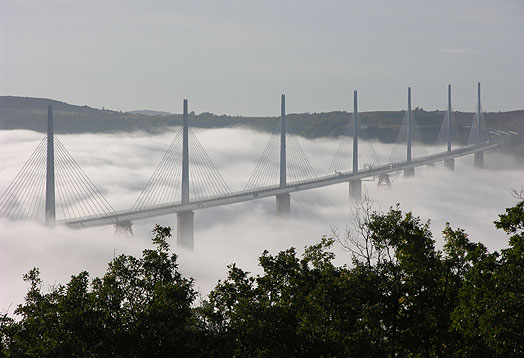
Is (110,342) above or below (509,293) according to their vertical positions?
below

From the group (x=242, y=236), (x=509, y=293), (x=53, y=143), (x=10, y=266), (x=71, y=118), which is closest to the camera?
(x=509, y=293)

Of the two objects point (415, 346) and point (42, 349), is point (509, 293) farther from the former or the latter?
point (42, 349)

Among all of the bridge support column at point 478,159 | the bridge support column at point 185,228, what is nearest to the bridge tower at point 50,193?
the bridge support column at point 185,228

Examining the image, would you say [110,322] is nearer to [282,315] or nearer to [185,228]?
[282,315]

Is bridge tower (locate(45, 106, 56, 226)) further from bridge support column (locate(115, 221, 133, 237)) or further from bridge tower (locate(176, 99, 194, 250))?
bridge tower (locate(176, 99, 194, 250))

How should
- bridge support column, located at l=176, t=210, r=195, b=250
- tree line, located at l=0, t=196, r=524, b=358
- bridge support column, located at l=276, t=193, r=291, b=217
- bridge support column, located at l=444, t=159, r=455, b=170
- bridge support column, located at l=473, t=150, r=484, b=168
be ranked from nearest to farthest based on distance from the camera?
tree line, located at l=0, t=196, r=524, b=358
bridge support column, located at l=176, t=210, r=195, b=250
bridge support column, located at l=276, t=193, r=291, b=217
bridge support column, located at l=444, t=159, r=455, b=170
bridge support column, located at l=473, t=150, r=484, b=168

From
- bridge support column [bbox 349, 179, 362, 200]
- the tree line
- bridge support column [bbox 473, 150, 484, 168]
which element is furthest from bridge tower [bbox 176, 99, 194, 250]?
bridge support column [bbox 473, 150, 484, 168]

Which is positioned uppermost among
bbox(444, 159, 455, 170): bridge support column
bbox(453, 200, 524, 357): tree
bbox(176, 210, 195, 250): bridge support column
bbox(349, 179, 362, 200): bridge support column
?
bbox(453, 200, 524, 357): tree

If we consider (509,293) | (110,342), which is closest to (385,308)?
(509,293)
